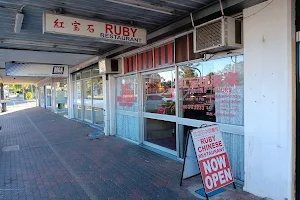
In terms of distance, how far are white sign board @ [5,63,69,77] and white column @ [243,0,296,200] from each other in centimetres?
960

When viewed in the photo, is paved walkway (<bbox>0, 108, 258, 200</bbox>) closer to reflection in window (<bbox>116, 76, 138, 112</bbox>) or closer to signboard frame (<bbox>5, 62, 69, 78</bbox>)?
reflection in window (<bbox>116, 76, 138, 112</bbox>)

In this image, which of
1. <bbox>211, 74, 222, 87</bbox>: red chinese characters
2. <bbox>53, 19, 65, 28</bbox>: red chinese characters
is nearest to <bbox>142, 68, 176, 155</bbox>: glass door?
<bbox>211, 74, 222, 87</bbox>: red chinese characters

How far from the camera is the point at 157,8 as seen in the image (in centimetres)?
423

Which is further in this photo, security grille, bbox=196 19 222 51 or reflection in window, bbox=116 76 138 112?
reflection in window, bbox=116 76 138 112

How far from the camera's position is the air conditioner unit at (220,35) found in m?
3.75

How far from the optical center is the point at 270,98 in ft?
11.3

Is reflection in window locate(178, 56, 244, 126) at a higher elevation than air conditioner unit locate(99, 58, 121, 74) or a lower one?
lower

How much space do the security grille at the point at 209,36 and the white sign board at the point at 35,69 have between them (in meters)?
8.78

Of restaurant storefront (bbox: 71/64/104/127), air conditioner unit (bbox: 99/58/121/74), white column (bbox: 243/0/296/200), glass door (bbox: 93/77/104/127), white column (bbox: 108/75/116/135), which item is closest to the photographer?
white column (bbox: 243/0/296/200)

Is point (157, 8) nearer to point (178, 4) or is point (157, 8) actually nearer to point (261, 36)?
point (178, 4)

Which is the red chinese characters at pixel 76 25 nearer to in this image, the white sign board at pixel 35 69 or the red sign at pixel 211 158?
the red sign at pixel 211 158

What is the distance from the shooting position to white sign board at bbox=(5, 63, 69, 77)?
1002cm

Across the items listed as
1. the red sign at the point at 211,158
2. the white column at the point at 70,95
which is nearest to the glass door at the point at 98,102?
the white column at the point at 70,95

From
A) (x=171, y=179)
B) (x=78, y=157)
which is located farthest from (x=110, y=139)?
(x=171, y=179)
